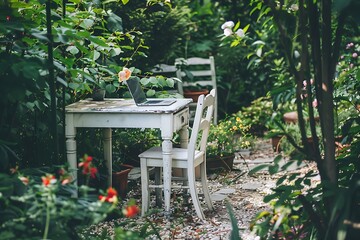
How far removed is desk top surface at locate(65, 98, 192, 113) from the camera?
4113 millimetres

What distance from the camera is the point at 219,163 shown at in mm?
5816

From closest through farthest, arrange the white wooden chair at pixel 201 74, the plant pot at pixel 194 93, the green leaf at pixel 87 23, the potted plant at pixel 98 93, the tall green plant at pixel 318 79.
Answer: the tall green plant at pixel 318 79 < the green leaf at pixel 87 23 < the potted plant at pixel 98 93 < the plant pot at pixel 194 93 < the white wooden chair at pixel 201 74

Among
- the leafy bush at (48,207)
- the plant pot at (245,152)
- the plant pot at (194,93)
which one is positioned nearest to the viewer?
the leafy bush at (48,207)

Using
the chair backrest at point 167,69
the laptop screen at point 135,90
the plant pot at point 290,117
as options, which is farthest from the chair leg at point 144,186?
the plant pot at point 290,117

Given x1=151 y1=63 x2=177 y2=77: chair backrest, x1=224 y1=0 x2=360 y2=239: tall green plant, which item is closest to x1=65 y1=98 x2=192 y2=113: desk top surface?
x1=224 y1=0 x2=360 y2=239: tall green plant

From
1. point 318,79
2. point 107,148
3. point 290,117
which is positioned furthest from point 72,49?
point 290,117

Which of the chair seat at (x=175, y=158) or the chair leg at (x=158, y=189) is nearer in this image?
the chair seat at (x=175, y=158)

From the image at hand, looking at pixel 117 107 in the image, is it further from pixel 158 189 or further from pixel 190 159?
pixel 158 189

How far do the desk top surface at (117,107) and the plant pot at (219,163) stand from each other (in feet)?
4.36

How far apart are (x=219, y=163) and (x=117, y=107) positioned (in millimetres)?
1816

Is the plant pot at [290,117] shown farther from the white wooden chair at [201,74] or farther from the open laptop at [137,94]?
the open laptop at [137,94]

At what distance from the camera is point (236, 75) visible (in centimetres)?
893

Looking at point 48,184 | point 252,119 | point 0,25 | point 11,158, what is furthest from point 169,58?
point 48,184

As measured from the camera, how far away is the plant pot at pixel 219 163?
5773 millimetres
